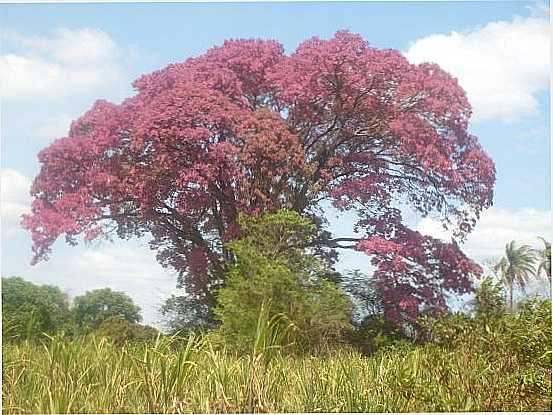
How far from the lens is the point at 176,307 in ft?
14.3

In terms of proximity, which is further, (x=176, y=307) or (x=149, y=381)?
(x=176, y=307)

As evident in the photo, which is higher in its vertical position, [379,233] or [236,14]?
[236,14]

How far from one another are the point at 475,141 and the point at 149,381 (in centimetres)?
215

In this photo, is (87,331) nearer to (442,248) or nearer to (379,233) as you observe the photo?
(379,233)

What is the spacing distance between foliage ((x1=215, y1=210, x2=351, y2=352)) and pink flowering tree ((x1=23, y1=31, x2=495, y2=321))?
9 centimetres

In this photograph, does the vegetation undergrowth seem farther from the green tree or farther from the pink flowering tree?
the pink flowering tree

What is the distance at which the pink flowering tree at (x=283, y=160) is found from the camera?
4379 mm

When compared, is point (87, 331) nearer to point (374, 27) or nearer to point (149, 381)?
point (149, 381)

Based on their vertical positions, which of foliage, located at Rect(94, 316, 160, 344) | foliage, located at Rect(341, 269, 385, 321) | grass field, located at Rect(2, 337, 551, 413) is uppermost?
foliage, located at Rect(341, 269, 385, 321)

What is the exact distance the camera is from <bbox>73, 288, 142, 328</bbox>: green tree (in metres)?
4.22

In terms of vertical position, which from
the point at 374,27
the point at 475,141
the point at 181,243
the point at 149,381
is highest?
the point at 374,27

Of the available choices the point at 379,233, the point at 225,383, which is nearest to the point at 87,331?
the point at 225,383

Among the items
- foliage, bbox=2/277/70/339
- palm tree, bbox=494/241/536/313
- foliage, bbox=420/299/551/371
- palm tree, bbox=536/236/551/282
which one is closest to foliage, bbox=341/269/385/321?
foliage, bbox=420/299/551/371

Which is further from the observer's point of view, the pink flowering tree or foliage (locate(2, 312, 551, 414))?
the pink flowering tree
